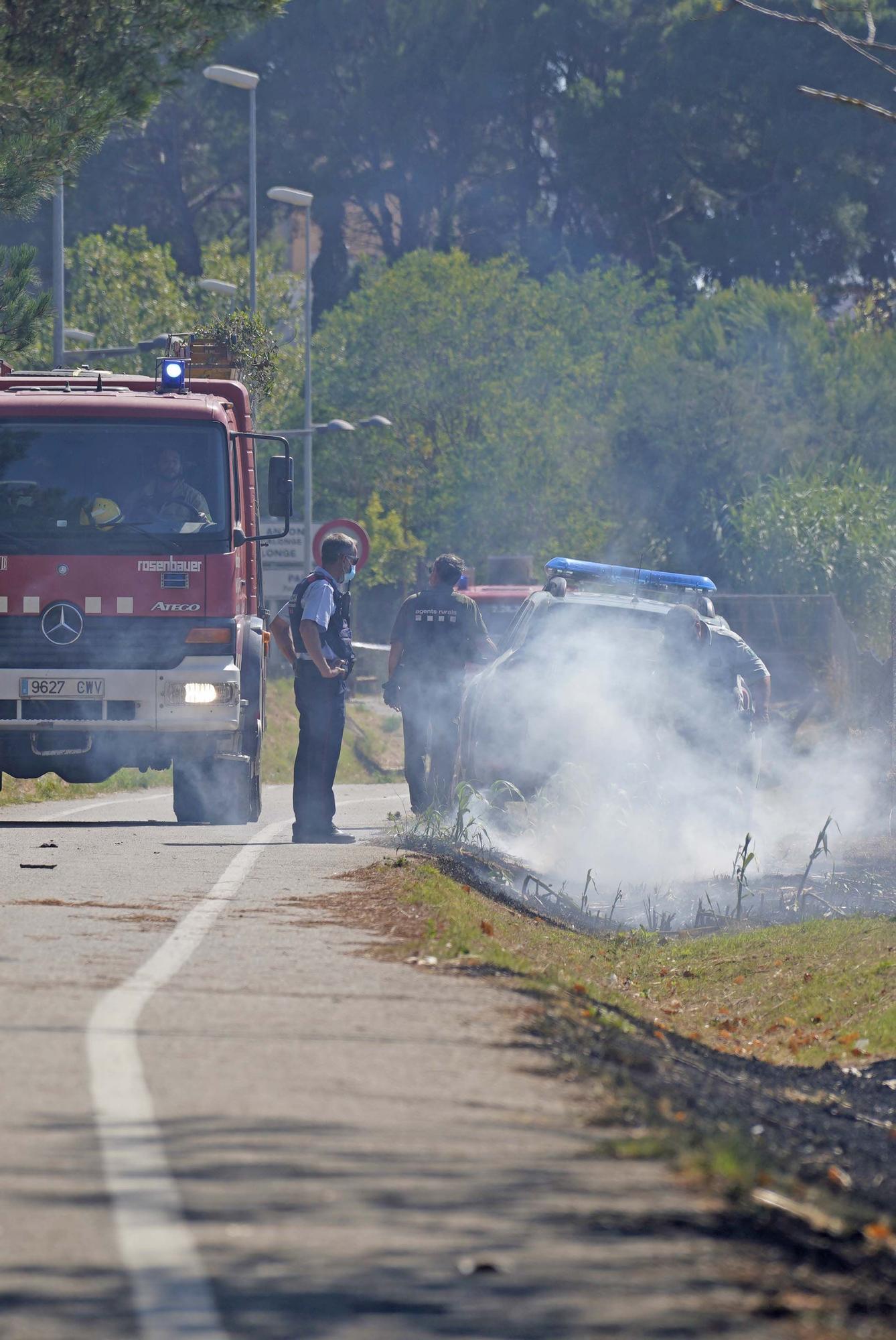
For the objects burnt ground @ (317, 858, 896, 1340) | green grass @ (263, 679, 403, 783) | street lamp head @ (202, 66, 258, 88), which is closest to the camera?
burnt ground @ (317, 858, 896, 1340)

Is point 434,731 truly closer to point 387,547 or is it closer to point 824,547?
point 824,547

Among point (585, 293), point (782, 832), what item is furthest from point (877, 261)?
point (782, 832)

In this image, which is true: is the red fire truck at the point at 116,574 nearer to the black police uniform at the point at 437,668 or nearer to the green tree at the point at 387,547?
the black police uniform at the point at 437,668

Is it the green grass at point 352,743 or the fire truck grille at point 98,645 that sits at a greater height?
the fire truck grille at point 98,645

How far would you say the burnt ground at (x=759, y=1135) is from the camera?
3.88 m

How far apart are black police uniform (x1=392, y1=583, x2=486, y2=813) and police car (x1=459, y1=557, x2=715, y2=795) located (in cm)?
21

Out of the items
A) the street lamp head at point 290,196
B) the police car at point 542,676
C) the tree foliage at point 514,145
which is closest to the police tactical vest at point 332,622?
the police car at point 542,676

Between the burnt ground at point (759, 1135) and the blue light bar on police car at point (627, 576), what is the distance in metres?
7.03

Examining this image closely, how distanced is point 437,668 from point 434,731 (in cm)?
48

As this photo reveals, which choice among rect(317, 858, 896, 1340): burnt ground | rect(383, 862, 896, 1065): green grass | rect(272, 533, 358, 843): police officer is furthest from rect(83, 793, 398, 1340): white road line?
rect(272, 533, 358, 843): police officer

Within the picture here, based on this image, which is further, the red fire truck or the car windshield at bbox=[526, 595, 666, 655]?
the car windshield at bbox=[526, 595, 666, 655]

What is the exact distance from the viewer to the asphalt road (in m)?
3.63

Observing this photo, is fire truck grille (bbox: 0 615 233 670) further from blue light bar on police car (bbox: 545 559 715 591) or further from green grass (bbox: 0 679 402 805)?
green grass (bbox: 0 679 402 805)

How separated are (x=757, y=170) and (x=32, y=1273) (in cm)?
5352
